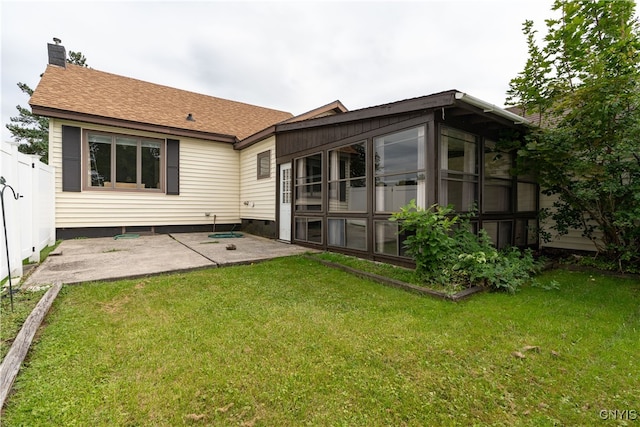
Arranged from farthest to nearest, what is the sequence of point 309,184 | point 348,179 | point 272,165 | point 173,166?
point 173,166, point 272,165, point 309,184, point 348,179

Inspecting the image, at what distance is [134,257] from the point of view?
17.5 ft

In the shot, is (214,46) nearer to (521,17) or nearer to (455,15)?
(455,15)

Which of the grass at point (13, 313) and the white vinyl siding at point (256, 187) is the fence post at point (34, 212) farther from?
the white vinyl siding at point (256, 187)

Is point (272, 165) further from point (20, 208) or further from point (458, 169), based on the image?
point (20, 208)

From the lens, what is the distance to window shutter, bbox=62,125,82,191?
744 centimetres

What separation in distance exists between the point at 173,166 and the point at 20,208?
5447 mm

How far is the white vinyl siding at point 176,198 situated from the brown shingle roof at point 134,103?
0.44 meters

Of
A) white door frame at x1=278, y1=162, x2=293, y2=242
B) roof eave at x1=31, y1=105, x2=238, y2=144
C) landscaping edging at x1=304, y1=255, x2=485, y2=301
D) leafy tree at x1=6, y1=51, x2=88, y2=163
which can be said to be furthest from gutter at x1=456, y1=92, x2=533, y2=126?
leafy tree at x1=6, y1=51, x2=88, y2=163

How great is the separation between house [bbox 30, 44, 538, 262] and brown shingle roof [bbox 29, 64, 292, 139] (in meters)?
0.05

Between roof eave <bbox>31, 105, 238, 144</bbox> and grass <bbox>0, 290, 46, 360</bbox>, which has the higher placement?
roof eave <bbox>31, 105, 238, 144</bbox>

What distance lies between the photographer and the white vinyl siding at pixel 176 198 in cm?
754

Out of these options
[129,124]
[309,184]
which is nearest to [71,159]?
[129,124]

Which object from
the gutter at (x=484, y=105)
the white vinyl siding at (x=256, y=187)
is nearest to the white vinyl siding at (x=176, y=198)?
the white vinyl siding at (x=256, y=187)

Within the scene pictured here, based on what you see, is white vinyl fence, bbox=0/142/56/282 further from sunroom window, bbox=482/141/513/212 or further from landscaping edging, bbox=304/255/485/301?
sunroom window, bbox=482/141/513/212
